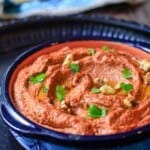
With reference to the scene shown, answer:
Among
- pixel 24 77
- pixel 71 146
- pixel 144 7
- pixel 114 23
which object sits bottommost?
pixel 71 146

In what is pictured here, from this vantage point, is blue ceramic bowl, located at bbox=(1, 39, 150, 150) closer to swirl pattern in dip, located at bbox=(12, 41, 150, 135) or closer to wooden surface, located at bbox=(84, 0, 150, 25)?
swirl pattern in dip, located at bbox=(12, 41, 150, 135)

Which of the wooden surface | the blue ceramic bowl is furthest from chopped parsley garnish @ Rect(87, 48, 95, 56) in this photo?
the wooden surface

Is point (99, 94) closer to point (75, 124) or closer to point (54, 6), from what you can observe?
point (75, 124)

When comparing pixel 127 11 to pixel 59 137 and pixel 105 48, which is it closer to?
pixel 105 48

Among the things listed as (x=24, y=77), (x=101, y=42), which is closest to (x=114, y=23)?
(x=101, y=42)

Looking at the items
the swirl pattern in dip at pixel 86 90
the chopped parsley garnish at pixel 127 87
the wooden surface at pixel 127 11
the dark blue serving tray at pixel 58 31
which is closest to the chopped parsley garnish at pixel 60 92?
the swirl pattern in dip at pixel 86 90

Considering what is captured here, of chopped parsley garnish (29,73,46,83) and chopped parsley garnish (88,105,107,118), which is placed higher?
chopped parsley garnish (29,73,46,83)

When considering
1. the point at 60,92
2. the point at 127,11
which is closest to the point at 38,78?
the point at 60,92
